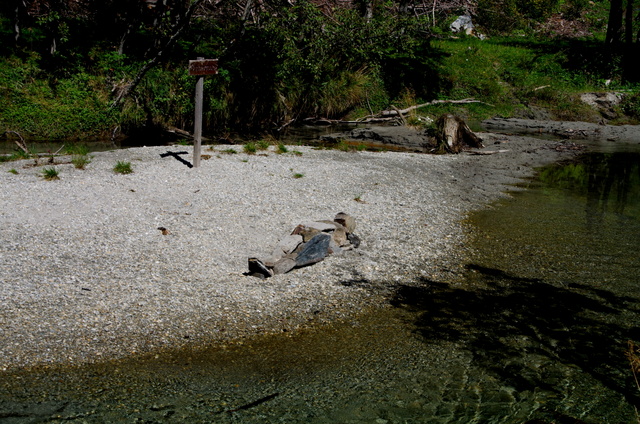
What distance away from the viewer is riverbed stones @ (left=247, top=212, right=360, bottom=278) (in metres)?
7.69

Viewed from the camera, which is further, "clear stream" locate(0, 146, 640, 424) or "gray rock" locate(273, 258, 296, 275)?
"gray rock" locate(273, 258, 296, 275)

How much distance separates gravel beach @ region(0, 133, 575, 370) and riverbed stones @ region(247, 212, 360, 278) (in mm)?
139

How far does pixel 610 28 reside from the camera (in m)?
28.4

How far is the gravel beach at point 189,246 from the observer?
6.10 metres

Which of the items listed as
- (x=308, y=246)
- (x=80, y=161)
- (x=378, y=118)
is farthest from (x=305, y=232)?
(x=378, y=118)

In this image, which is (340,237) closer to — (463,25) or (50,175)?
(50,175)

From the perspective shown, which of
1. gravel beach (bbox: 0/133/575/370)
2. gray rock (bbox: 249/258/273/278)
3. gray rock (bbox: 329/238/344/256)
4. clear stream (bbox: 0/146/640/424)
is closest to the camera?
clear stream (bbox: 0/146/640/424)

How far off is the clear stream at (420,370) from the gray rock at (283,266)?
1.44m

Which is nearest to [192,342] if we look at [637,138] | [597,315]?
[597,315]

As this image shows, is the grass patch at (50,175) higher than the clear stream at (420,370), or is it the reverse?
the grass patch at (50,175)

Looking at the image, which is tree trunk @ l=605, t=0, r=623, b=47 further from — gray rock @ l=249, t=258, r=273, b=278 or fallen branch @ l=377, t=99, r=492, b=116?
gray rock @ l=249, t=258, r=273, b=278

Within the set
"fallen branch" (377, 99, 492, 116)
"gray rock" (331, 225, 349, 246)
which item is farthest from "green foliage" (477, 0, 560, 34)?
"gray rock" (331, 225, 349, 246)

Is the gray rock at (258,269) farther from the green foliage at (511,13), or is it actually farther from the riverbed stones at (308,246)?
the green foliage at (511,13)

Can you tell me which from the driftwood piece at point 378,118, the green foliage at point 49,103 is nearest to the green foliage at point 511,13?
the driftwood piece at point 378,118
